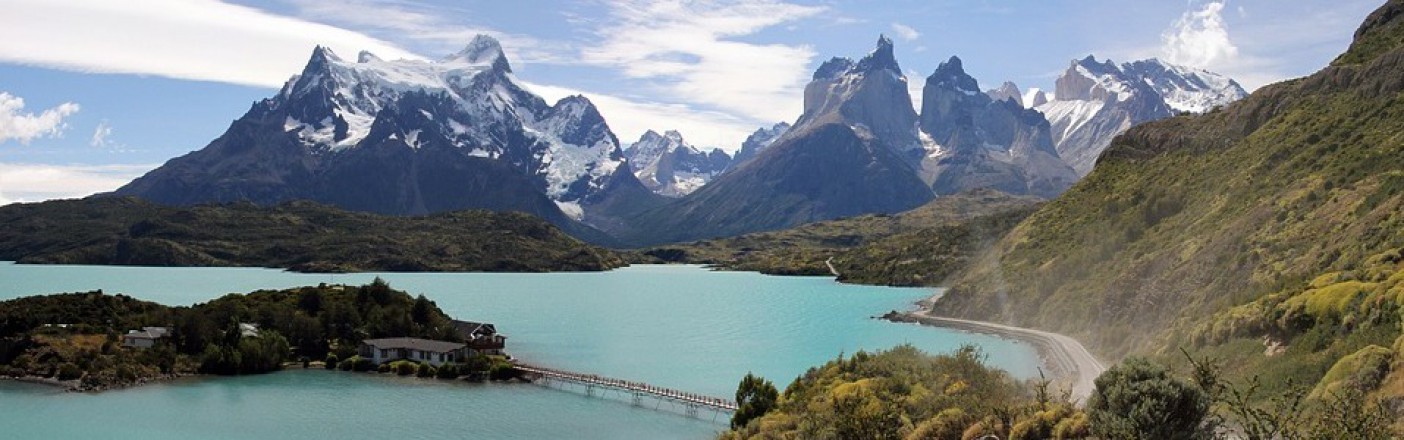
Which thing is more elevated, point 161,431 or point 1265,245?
point 1265,245

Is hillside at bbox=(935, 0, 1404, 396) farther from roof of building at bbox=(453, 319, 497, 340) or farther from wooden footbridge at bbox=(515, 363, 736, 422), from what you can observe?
roof of building at bbox=(453, 319, 497, 340)

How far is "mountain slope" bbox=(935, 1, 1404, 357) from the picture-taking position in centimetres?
6147

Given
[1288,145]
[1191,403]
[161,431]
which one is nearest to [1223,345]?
[1191,403]

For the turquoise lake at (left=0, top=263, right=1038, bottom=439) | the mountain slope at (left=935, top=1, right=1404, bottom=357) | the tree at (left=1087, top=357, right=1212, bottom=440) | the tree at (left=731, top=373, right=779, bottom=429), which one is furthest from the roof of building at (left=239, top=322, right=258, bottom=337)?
the tree at (left=1087, top=357, right=1212, bottom=440)

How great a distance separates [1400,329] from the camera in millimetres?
38781

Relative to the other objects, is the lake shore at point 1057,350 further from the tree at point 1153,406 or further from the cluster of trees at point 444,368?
the cluster of trees at point 444,368

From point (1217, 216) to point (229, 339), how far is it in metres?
87.3

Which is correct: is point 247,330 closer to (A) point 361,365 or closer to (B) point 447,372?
(A) point 361,365

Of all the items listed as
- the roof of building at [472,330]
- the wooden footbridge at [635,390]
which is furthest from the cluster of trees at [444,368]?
the roof of building at [472,330]

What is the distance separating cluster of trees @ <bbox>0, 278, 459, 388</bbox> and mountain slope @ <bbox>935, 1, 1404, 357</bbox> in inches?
2464

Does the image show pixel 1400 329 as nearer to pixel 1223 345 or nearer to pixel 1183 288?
pixel 1223 345

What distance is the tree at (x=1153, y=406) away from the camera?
30.5 m

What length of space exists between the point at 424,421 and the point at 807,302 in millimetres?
115377

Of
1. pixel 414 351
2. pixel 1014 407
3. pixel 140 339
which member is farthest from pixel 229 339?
pixel 1014 407
